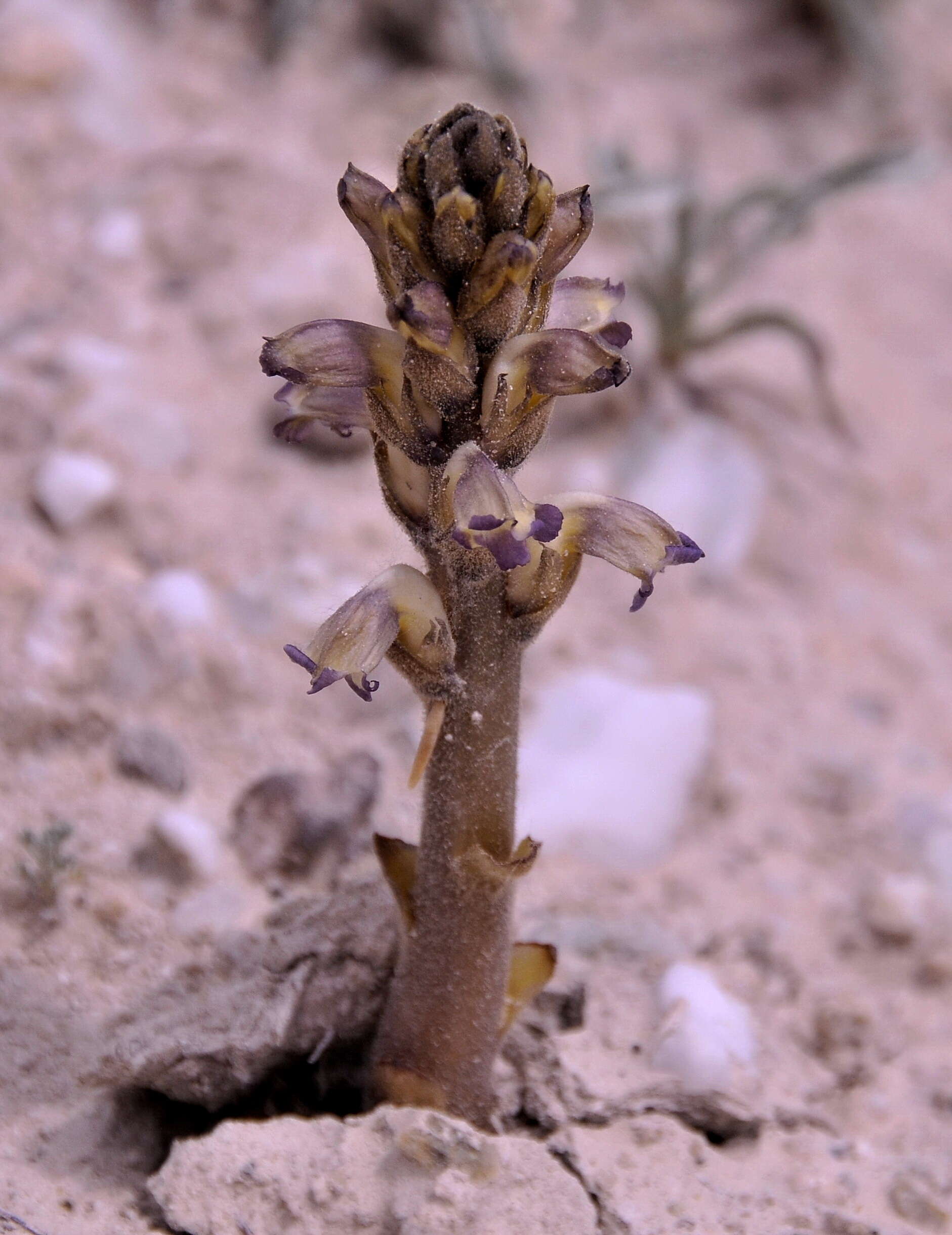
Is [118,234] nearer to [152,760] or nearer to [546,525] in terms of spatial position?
[152,760]

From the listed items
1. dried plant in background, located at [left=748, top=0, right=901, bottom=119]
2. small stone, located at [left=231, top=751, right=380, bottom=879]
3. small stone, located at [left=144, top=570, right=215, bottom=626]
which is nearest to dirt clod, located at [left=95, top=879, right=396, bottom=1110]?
small stone, located at [left=231, top=751, right=380, bottom=879]

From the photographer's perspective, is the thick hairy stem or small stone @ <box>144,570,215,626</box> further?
small stone @ <box>144,570,215,626</box>

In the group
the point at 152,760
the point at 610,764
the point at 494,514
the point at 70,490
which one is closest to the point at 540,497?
the point at 610,764

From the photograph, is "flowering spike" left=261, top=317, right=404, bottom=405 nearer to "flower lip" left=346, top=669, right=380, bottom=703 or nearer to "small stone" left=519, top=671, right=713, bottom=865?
"flower lip" left=346, top=669, right=380, bottom=703

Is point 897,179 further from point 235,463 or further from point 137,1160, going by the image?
point 137,1160

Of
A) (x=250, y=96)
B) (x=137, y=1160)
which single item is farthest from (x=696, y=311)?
(x=137, y=1160)

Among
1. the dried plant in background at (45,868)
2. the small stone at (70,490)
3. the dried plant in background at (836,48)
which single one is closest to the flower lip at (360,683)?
the dried plant in background at (45,868)
